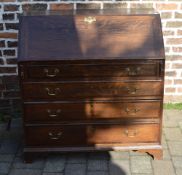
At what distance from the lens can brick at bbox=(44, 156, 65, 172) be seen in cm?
394

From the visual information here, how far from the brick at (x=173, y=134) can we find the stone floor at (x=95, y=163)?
5cm

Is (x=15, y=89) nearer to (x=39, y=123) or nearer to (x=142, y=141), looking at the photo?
(x=39, y=123)

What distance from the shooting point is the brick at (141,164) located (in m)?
3.90

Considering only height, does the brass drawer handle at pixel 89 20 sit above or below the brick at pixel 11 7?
below

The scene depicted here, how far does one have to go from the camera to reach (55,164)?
13.2ft

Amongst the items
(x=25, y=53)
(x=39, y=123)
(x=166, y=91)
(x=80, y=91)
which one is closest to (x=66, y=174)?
(x=39, y=123)

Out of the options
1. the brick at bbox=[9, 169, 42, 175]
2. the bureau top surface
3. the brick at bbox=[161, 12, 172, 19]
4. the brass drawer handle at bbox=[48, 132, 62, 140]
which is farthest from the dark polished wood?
the brick at bbox=[161, 12, 172, 19]

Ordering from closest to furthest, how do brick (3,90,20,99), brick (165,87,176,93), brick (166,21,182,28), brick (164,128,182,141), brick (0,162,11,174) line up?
brick (0,162,11,174) < brick (164,128,182,141) < brick (166,21,182,28) < brick (3,90,20,99) < brick (165,87,176,93)

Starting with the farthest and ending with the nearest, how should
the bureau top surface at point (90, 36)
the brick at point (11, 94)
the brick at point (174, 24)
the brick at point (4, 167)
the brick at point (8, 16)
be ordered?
the brick at point (11, 94), the brick at point (174, 24), the brick at point (8, 16), the brick at point (4, 167), the bureau top surface at point (90, 36)

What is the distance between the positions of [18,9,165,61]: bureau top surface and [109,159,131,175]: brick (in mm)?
1053

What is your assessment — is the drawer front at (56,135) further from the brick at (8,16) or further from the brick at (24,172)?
the brick at (8,16)

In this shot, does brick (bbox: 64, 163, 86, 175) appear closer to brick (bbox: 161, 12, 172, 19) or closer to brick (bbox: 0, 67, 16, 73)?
brick (bbox: 0, 67, 16, 73)

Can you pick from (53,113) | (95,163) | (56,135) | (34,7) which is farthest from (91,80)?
(34,7)

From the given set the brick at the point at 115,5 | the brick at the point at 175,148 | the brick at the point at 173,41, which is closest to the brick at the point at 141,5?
the brick at the point at 115,5
